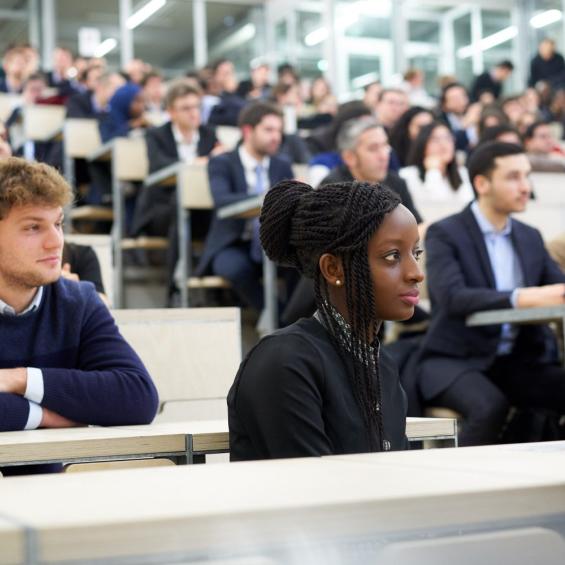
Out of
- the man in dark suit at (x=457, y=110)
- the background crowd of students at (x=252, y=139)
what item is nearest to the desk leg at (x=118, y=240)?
the background crowd of students at (x=252, y=139)

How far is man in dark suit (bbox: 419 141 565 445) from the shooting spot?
10.2 feet

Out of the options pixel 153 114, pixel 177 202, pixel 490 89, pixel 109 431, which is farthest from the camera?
pixel 490 89

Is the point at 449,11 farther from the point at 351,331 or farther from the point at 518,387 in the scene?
the point at 351,331

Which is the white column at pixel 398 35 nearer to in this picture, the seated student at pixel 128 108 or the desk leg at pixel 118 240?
the seated student at pixel 128 108

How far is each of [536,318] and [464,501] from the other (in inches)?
87.9

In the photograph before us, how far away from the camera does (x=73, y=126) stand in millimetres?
6738

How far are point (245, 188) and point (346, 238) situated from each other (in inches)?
141

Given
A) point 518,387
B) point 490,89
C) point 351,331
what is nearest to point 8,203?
point 351,331

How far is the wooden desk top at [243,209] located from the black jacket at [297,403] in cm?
286

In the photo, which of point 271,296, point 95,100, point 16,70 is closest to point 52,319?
point 271,296

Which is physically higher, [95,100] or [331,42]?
[331,42]

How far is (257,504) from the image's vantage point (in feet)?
2.13

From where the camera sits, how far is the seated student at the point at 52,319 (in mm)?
1990

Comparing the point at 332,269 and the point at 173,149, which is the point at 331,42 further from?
the point at 332,269
